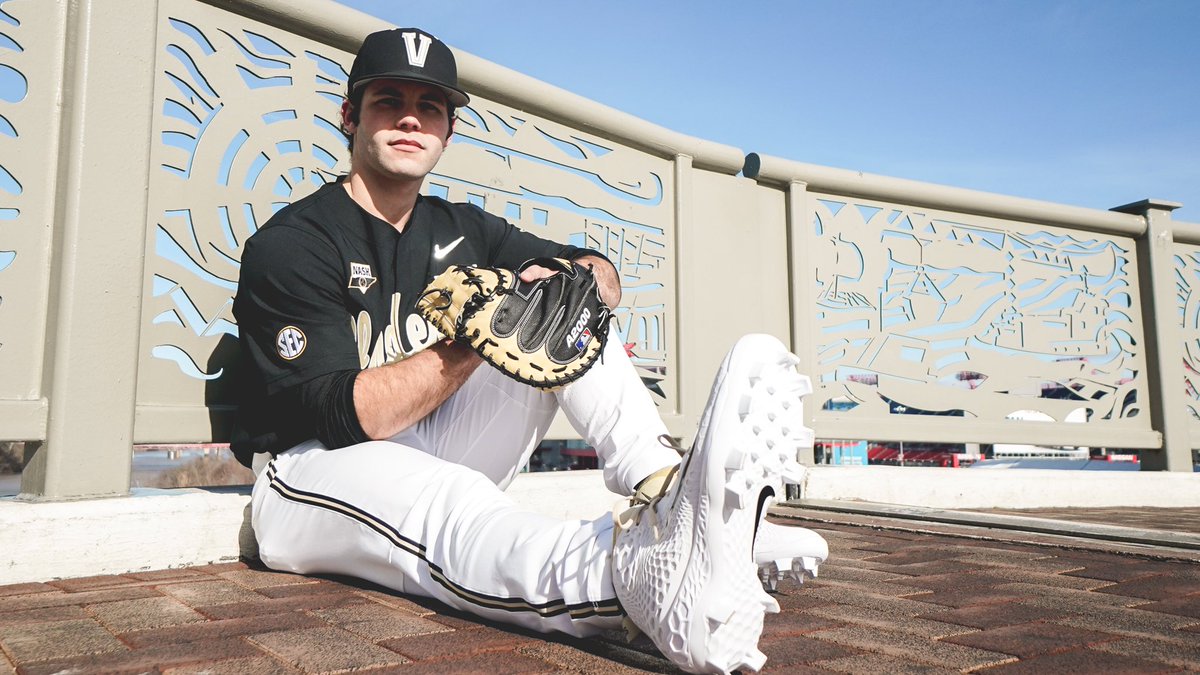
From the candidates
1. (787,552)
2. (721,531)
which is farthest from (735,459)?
(787,552)

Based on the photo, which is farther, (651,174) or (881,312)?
(881,312)

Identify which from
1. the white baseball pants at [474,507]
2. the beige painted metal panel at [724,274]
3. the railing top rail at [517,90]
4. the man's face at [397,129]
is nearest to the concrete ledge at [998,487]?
the beige painted metal panel at [724,274]

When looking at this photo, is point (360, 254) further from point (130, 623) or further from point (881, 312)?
point (881, 312)

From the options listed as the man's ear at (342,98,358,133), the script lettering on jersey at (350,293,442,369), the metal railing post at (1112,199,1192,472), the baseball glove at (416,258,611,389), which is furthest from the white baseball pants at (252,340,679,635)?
the metal railing post at (1112,199,1192,472)

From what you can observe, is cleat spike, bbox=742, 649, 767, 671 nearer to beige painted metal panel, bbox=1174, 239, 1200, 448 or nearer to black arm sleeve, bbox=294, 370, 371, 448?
black arm sleeve, bbox=294, 370, 371, 448

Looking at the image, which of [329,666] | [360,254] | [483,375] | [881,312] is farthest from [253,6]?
[881,312]

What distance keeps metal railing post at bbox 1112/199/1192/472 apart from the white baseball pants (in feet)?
13.9

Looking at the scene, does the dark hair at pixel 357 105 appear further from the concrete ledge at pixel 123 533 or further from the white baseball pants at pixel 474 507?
the concrete ledge at pixel 123 533

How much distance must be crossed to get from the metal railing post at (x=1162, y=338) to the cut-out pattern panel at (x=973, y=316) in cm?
7

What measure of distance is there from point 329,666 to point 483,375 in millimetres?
655

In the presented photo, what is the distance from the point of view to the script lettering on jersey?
176 cm

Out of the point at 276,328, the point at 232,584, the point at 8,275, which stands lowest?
the point at 232,584

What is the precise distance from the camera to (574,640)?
1138mm

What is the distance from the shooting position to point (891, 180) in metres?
3.96
